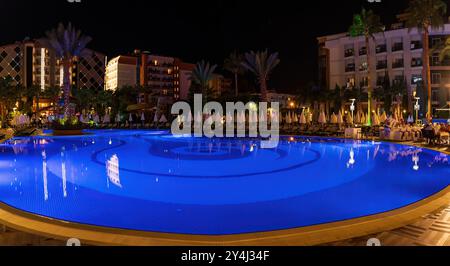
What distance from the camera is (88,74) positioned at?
98062 mm

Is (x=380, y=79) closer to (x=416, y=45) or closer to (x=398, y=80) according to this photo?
(x=398, y=80)

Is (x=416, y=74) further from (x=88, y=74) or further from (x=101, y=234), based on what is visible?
(x=88, y=74)

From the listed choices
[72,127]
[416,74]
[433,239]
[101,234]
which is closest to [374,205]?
[433,239]

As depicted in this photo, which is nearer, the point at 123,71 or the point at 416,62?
the point at 416,62

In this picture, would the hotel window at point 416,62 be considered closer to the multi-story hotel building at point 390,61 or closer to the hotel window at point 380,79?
the multi-story hotel building at point 390,61

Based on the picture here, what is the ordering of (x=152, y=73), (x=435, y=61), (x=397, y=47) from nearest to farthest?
(x=435, y=61), (x=397, y=47), (x=152, y=73)

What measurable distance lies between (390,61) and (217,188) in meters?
47.3

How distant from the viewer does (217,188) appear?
8930 millimetres

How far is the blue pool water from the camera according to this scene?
20.6 ft

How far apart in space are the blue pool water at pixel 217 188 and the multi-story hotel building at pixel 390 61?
36953 millimetres

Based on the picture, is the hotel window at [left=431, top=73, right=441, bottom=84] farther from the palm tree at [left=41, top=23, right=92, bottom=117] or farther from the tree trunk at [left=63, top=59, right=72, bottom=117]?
the tree trunk at [left=63, top=59, right=72, bottom=117]

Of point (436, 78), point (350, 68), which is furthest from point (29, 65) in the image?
point (436, 78)

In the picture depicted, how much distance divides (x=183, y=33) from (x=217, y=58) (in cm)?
1225

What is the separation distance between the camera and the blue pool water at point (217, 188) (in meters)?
6.27
